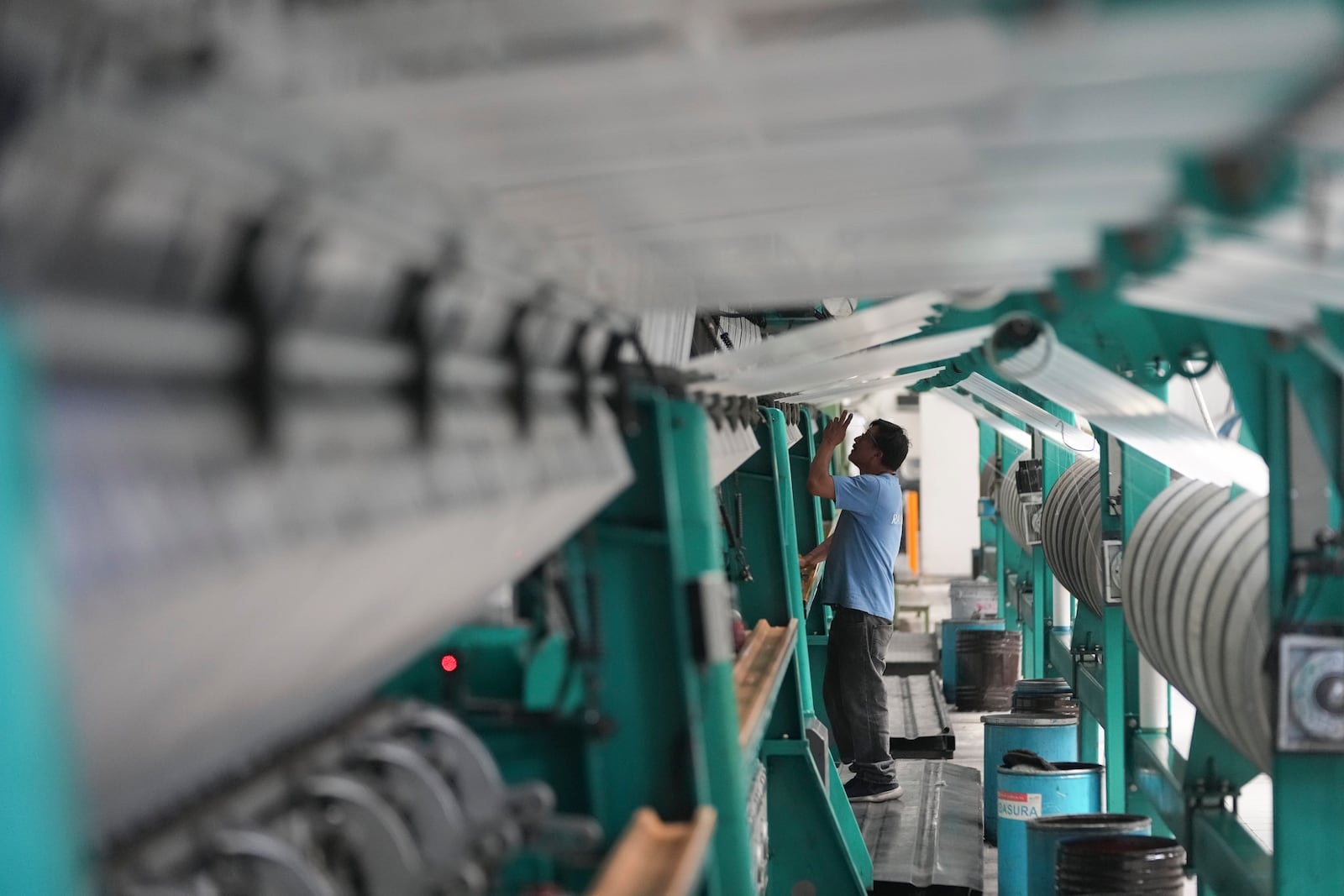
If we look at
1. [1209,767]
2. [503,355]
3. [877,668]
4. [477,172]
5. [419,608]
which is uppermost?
[477,172]

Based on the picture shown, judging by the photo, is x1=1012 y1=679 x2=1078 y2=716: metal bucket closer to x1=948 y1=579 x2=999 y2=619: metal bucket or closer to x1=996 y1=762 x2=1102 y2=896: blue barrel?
x1=996 y1=762 x2=1102 y2=896: blue barrel

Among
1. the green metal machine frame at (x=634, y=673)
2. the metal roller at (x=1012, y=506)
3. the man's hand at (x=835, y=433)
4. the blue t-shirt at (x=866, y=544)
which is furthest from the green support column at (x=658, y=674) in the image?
the metal roller at (x=1012, y=506)

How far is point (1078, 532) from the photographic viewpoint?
555cm

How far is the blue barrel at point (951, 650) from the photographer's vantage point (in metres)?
8.85

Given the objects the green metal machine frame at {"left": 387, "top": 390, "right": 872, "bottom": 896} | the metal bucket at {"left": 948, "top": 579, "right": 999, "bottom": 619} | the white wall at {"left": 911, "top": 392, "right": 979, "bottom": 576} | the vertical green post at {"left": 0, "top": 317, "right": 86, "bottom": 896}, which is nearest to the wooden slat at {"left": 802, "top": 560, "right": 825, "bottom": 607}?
the green metal machine frame at {"left": 387, "top": 390, "right": 872, "bottom": 896}

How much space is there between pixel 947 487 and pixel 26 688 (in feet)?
58.3

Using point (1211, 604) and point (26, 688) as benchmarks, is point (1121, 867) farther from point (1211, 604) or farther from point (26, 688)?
point (26, 688)

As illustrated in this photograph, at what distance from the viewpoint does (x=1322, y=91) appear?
98 centimetres

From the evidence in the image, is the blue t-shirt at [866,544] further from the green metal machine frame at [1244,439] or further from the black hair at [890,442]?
the green metal machine frame at [1244,439]

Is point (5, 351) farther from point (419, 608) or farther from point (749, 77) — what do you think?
point (419, 608)

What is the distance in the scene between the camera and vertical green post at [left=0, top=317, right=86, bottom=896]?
689 mm

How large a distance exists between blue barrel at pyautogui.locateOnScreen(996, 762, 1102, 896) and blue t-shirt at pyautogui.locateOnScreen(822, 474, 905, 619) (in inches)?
47.6

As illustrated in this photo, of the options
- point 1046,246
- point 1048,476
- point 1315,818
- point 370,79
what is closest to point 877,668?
point 1048,476

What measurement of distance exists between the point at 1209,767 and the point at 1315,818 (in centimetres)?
91
